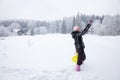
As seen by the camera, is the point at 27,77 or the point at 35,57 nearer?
the point at 27,77

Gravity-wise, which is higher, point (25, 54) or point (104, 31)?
point (25, 54)

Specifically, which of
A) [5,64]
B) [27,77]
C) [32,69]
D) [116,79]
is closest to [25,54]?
[5,64]

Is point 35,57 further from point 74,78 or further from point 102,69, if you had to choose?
point 102,69

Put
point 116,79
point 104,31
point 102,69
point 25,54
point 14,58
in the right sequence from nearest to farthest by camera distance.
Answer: point 116,79 < point 102,69 < point 14,58 < point 25,54 < point 104,31

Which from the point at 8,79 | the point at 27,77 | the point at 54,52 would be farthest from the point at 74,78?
the point at 54,52

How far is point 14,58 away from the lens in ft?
23.8

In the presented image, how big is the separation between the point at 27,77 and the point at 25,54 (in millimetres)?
2735

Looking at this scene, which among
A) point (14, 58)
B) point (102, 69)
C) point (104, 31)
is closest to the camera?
point (102, 69)

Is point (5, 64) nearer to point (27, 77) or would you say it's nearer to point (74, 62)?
point (27, 77)

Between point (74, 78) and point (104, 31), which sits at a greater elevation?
point (74, 78)

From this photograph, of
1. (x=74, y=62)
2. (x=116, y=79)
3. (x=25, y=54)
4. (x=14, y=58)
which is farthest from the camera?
(x=25, y=54)

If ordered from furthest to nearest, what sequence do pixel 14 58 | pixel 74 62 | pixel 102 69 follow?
1. pixel 14 58
2. pixel 74 62
3. pixel 102 69

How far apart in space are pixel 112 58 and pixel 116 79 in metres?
1.87

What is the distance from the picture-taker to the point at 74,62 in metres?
6.52
